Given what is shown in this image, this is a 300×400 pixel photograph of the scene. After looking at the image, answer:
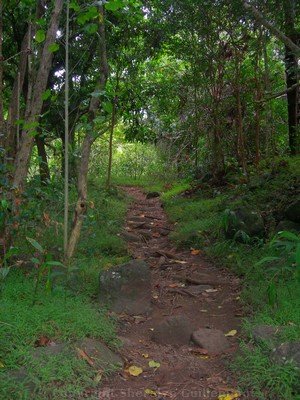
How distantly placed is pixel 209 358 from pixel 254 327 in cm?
44

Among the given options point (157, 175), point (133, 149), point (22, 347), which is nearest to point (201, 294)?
point (22, 347)

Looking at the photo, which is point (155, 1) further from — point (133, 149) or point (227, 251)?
point (133, 149)

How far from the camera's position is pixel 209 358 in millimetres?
3703

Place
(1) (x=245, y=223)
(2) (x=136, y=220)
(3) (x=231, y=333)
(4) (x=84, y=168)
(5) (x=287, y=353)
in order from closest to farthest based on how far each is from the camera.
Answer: (5) (x=287, y=353)
(3) (x=231, y=333)
(4) (x=84, y=168)
(1) (x=245, y=223)
(2) (x=136, y=220)

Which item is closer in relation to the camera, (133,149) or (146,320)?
(146,320)

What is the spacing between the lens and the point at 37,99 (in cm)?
462

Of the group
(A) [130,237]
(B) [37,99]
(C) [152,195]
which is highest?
(B) [37,99]

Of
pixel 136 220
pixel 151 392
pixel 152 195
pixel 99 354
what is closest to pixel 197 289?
pixel 99 354

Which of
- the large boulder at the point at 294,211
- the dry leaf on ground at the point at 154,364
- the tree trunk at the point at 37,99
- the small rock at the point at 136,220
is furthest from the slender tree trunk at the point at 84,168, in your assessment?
the small rock at the point at 136,220

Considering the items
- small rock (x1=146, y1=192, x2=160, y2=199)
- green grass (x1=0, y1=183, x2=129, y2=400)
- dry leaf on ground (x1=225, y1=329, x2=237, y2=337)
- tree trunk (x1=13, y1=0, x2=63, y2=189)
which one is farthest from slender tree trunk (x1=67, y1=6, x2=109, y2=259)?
small rock (x1=146, y1=192, x2=160, y2=199)

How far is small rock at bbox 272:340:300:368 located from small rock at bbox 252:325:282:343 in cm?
15

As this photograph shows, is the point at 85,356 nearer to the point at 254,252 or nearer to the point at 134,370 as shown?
the point at 134,370

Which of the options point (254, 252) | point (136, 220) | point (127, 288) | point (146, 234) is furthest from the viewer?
point (136, 220)

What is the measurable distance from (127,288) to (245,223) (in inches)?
89.8
